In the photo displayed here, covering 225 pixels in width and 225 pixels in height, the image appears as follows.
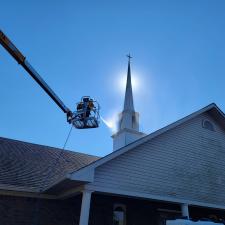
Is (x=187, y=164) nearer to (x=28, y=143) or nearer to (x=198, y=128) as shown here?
(x=198, y=128)

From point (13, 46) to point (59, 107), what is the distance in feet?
13.3

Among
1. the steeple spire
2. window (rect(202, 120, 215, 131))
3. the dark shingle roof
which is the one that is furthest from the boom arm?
the steeple spire

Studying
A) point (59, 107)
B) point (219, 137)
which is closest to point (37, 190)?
point (59, 107)

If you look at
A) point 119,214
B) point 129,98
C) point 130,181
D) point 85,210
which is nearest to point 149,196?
point 130,181

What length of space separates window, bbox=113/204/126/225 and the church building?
0.15 ft

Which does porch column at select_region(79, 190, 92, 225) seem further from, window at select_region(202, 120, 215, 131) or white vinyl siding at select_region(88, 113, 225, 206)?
window at select_region(202, 120, 215, 131)

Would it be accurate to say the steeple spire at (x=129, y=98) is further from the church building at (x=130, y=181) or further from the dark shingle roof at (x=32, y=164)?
the church building at (x=130, y=181)

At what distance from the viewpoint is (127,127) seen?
18.9 m

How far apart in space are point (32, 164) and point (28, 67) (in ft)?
17.9

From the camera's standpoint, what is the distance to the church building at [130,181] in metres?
10.4

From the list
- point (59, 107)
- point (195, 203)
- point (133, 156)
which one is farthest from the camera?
point (59, 107)

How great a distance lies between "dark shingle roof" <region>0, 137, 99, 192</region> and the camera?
38.7 ft

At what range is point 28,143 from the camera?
58.1ft

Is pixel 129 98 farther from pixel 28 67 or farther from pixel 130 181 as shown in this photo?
pixel 130 181
